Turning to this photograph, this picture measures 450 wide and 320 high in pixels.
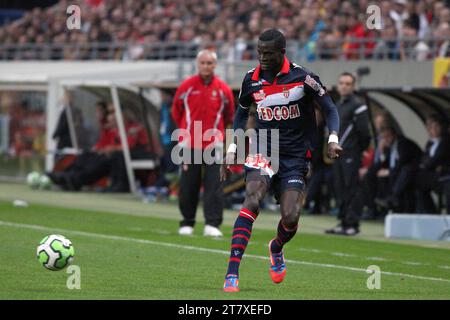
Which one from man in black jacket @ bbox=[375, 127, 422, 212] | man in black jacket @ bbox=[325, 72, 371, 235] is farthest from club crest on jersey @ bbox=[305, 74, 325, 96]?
man in black jacket @ bbox=[375, 127, 422, 212]

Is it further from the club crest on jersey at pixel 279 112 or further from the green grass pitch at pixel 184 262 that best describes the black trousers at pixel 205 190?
the club crest on jersey at pixel 279 112

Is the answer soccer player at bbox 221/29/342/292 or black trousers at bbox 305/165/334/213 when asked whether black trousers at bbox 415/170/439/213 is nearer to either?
black trousers at bbox 305/165/334/213

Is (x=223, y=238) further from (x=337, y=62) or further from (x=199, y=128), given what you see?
(x=337, y=62)

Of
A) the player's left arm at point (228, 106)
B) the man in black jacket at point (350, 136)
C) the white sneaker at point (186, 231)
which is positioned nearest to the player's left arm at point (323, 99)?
the player's left arm at point (228, 106)

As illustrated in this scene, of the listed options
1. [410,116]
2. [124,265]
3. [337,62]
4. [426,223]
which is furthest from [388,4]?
[124,265]

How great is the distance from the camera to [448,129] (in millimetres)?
19719

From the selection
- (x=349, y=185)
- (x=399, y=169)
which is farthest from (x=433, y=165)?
(x=349, y=185)

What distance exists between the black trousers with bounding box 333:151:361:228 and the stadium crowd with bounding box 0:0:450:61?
6167 mm

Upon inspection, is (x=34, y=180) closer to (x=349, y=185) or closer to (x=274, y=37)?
(x=349, y=185)

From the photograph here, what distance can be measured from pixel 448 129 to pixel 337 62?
4.81 metres

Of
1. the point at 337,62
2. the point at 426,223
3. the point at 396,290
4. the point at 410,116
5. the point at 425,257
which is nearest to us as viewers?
the point at 396,290

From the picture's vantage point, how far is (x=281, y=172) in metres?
10.5

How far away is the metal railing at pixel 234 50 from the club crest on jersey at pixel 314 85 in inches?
472

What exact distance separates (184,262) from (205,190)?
3.37 m
